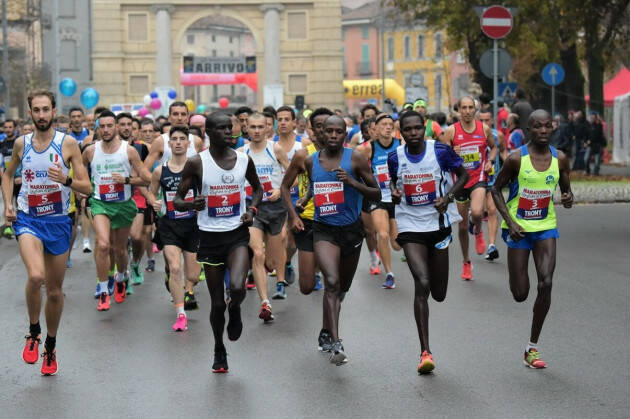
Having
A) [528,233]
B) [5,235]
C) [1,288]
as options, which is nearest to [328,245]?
[528,233]

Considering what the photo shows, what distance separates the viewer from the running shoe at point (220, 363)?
838 cm

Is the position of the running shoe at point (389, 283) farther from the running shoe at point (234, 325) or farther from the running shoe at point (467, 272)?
the running shoe at point (234, 325)

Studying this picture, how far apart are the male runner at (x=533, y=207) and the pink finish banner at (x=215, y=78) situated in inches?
2069

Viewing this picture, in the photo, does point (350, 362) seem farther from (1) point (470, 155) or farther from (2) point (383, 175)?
(1) point (470, 155)

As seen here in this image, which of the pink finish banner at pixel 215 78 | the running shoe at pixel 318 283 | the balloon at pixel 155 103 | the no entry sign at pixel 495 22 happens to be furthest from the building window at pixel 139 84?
the running shoe at pixel 318 283

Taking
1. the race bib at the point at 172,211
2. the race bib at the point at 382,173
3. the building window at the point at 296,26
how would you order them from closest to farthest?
the race bib at the point at 172,211 < the race bib at the point at 382,173 < the building window at the point at 296,26

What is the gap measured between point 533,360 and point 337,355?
130 cm

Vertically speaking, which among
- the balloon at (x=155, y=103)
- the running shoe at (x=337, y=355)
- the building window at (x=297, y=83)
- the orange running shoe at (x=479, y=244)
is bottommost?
the running shoe at (x=337, y=355)

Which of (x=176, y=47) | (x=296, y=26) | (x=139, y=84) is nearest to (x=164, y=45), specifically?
(x=176, y=47)

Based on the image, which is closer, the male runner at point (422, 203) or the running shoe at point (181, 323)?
the male runner at point (422, 203)

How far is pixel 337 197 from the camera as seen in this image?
9.02m

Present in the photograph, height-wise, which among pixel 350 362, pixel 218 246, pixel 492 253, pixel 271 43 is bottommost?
pixel 350 362

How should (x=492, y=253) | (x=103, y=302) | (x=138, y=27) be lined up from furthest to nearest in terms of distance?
(x=138, y=27)
(x=492, y=253)
(x=103, y=302)

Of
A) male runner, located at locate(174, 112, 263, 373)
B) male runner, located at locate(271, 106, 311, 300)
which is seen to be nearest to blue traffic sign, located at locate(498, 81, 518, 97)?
male runner, located at locate(271, 106, 311, 300)
